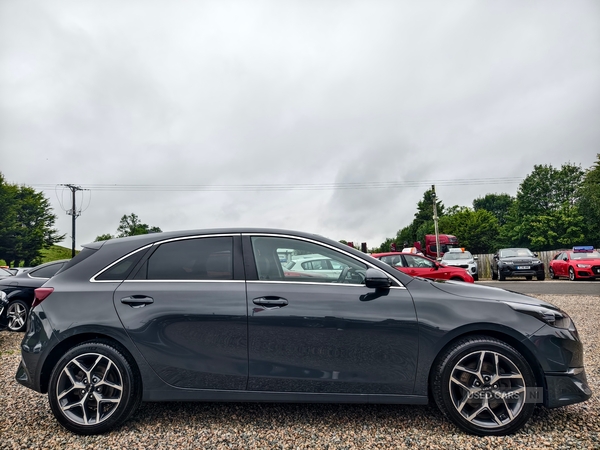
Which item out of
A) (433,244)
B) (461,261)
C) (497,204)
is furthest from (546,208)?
(461,261)

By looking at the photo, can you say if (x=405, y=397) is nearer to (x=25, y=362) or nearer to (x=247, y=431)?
(x=247, y=431)

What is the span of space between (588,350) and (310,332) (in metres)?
4.36

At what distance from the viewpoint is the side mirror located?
299 cm

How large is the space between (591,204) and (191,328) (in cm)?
5570

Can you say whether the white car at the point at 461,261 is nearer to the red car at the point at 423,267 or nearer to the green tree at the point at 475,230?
the red car at the point at 423,267

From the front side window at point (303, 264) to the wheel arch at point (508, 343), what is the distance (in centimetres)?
77

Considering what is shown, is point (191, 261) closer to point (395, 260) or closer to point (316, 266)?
point (316, 266)

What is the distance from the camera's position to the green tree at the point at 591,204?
45.1 metres

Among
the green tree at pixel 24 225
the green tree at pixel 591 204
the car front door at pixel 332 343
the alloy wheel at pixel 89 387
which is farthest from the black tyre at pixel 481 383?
the green tree at pixel 24 225

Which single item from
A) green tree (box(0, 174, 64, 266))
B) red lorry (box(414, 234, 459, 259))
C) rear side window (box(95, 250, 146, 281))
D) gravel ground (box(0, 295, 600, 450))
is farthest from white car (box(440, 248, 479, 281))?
green tree (box(0, 174, 64, 266))

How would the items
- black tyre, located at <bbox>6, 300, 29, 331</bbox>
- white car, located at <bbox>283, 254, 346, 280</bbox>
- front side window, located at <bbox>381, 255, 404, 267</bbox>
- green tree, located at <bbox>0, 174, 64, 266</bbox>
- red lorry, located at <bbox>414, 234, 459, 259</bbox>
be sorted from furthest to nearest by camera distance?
green tree, located at <bbox>0, 174, 64, 266</bbox>
red lorry, located at <bbox>414, 234, 459, 259</bbox>
front side window, located at <bbox>381, 255, 404, 267</bbox>
black tyre, located at <bbox>6, 300, 29, 331</bbox>
white car, located at <bbox>283, 254, 346, 280</bbox>

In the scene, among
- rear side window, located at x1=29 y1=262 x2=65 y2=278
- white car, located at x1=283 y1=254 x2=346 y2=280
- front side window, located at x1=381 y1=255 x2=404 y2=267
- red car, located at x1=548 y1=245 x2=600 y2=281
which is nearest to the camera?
white car, located at x1=283 y1=254 x2=346 y2=280

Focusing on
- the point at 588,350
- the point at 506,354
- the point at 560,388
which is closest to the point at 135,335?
the point at 506,354

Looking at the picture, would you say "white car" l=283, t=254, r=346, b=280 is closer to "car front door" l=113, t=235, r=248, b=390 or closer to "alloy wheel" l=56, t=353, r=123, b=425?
"car front door" l=113, t=235, r=248, b=390
